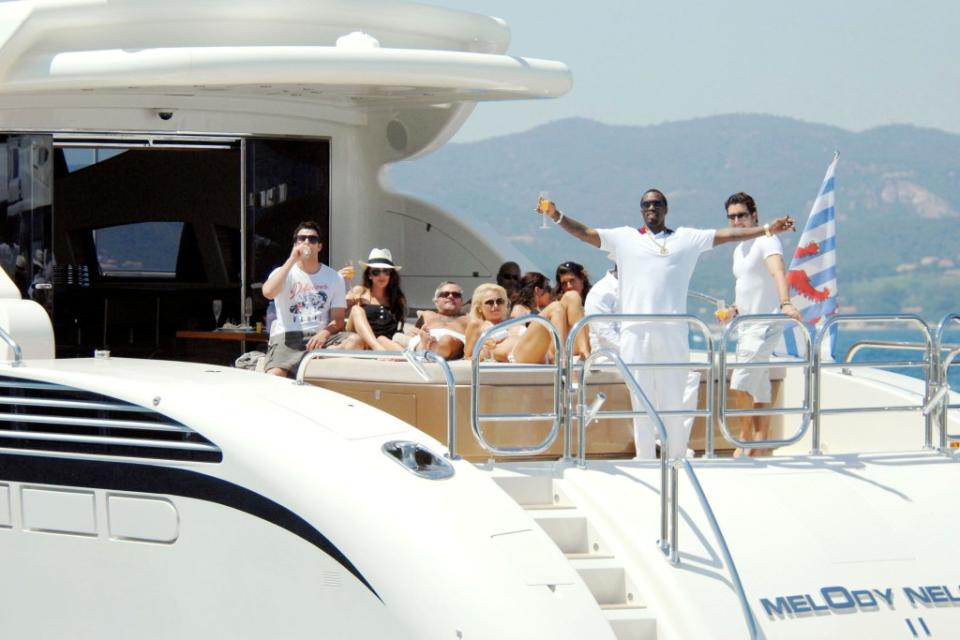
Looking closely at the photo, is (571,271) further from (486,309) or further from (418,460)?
(418,460)

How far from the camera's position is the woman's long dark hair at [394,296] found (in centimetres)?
746

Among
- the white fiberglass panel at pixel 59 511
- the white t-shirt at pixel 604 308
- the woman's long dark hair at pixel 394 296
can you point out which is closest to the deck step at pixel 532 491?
the white fiberglass panel at pixel 59 511

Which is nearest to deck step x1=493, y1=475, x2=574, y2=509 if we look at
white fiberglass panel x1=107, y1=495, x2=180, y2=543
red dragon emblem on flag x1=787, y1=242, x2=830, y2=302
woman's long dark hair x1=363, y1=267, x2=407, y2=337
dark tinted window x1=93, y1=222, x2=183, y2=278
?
white fiberglass panel x1=107, y1=495, x2=180, y2=543

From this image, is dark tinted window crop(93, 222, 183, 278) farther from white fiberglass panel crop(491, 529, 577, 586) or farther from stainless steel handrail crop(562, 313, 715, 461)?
white fiberglass panel crop(491, 529, 577, 586)

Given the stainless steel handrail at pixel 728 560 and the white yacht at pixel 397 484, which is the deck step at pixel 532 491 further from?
the stainless steel handrail at pixel 728 560

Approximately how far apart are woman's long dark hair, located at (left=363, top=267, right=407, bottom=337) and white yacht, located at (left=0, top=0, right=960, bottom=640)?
3.43 ft

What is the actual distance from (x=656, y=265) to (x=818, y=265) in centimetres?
360

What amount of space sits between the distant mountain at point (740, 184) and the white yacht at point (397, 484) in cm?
9232

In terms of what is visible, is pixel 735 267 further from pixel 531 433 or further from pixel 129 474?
pixel 129 474

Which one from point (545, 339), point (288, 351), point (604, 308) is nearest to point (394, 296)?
point (288, 351)

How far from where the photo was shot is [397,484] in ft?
14.4

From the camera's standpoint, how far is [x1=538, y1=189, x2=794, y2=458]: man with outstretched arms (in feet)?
20.1

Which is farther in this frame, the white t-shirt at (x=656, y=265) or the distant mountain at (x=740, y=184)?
the distant mountain at (x=740, y=184)

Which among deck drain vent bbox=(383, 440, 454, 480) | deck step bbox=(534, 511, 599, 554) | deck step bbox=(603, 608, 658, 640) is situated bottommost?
deck step bbox=(603, 608, 658, 640)
